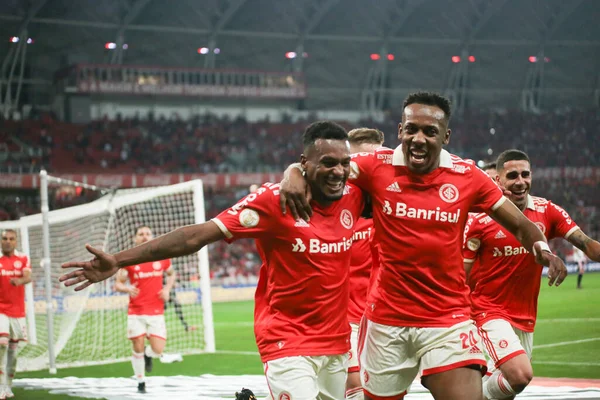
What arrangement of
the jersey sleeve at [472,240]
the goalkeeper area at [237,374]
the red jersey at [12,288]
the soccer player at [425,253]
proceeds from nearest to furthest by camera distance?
the soccer player at [425,253], the jersey sleeve at [472,240], the goalkeeper area at [237,374], the red jersey at [12,288]

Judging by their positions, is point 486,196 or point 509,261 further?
point 509,261

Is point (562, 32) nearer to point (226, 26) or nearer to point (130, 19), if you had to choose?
point (226, 26)

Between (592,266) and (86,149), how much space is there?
82.6ft

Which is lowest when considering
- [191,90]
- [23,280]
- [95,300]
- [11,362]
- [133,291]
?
[11,362]

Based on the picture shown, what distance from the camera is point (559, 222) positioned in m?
7.42

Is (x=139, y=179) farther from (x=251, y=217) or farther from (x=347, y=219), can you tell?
(x=251, y=217)

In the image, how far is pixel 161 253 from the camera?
4949 millimetres

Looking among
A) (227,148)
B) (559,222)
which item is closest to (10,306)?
(559,222)

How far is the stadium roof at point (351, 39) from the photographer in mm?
46678

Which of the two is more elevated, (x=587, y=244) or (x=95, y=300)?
(x=587, y=244)

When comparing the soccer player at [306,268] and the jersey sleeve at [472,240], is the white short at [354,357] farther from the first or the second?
the soccer player at [306,268]

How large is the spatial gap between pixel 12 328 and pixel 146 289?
6.89 ft

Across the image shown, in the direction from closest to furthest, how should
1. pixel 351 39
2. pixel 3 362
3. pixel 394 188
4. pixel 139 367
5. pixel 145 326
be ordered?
pixel 394 188 → pixel 3 362 → pixel 139 367 → pixel 145 326 → pixel 351 39

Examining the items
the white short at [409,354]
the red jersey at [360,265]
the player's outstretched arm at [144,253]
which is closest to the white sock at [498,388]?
the red jersey at [360,265]
